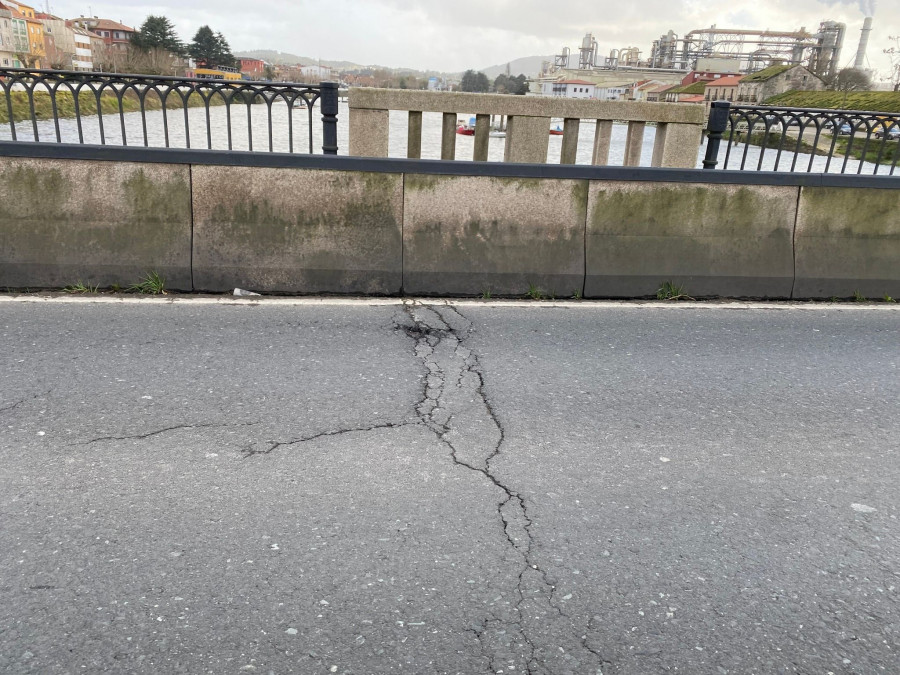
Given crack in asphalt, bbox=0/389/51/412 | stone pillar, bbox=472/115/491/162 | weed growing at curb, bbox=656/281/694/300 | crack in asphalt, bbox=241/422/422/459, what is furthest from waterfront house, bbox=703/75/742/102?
crack in asphalt, bbox=0/389/51/412

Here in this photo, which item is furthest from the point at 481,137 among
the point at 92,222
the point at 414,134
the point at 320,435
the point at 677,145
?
the point at 320,435

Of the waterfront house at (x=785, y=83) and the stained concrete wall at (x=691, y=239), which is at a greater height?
the waterfront house at (x=785, y=83)

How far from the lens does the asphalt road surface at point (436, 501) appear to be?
2498 mm

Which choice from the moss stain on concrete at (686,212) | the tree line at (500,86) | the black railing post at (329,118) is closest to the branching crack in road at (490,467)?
the black railing post at (329,118)

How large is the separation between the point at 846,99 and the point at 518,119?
68.0 m

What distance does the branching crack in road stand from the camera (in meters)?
2.45

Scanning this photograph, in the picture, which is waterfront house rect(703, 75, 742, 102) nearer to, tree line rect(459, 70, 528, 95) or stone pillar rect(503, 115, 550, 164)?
tree line rect(459, 70, 528, 95)

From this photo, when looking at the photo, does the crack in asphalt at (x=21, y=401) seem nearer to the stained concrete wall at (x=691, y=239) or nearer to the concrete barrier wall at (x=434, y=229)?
the concrete barrier wall at (x=434, y=229)

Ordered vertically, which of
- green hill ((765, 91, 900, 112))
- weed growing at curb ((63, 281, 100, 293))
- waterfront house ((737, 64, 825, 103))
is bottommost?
weed growing at curb ((63, 281, 100, 293))

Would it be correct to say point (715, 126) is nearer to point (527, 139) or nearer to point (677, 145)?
point (677, 145)

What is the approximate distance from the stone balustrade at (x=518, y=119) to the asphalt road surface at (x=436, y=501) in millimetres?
2473

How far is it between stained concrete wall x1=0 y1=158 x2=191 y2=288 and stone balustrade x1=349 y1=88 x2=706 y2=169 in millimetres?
1855

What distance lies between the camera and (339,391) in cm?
456

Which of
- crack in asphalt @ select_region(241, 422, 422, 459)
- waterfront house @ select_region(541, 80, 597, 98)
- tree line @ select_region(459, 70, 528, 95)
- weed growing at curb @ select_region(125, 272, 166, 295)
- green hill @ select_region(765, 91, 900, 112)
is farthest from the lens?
waterfront house @ select_region(541, 80, 597, 98)
